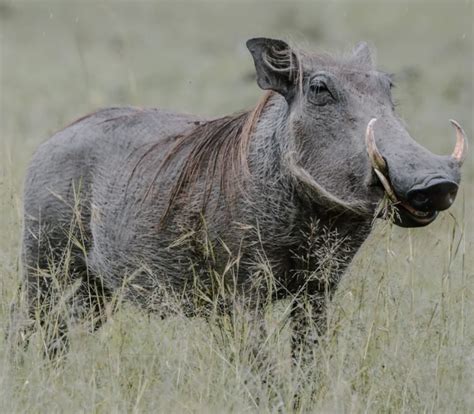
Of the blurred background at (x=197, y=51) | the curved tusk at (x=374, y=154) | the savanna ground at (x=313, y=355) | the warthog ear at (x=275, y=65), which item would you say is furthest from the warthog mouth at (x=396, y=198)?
the blurred background at (x=197, y=51)

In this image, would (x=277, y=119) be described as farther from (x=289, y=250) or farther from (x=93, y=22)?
(x=93, y=22)

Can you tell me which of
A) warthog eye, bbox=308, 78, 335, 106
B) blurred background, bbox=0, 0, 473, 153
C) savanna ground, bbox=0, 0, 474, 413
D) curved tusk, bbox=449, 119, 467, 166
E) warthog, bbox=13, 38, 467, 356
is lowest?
blurred background, bbox=0, 0, 473, 153

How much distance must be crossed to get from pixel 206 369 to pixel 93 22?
18.7 metres

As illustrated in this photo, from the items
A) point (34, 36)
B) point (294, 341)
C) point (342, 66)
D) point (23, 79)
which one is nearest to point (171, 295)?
point (294, 341)

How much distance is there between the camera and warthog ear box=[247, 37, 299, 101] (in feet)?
14.2

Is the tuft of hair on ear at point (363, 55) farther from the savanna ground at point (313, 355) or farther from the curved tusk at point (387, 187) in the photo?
the curved tusk at point (387, 187)

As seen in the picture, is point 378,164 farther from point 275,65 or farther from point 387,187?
point 275,65

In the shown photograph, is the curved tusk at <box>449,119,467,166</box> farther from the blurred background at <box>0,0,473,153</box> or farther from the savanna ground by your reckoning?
the blurred background at <box>0,0,473,153</box>

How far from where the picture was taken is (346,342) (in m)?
4.11

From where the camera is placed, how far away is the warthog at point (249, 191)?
403 cm

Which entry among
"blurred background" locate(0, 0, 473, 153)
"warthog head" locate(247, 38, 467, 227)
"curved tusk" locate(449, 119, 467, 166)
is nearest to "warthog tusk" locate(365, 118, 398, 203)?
"warthog head" locate(247, 38, 467, 227)

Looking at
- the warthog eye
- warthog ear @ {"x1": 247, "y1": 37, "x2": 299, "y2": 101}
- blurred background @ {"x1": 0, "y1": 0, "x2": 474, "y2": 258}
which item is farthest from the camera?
blurred background @ {"x1": 0, "y1": 0, "x2": 474, "y2": 258}

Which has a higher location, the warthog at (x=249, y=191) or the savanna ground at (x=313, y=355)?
the warthog at (x=249, y=191)

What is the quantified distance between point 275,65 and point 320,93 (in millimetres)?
266
